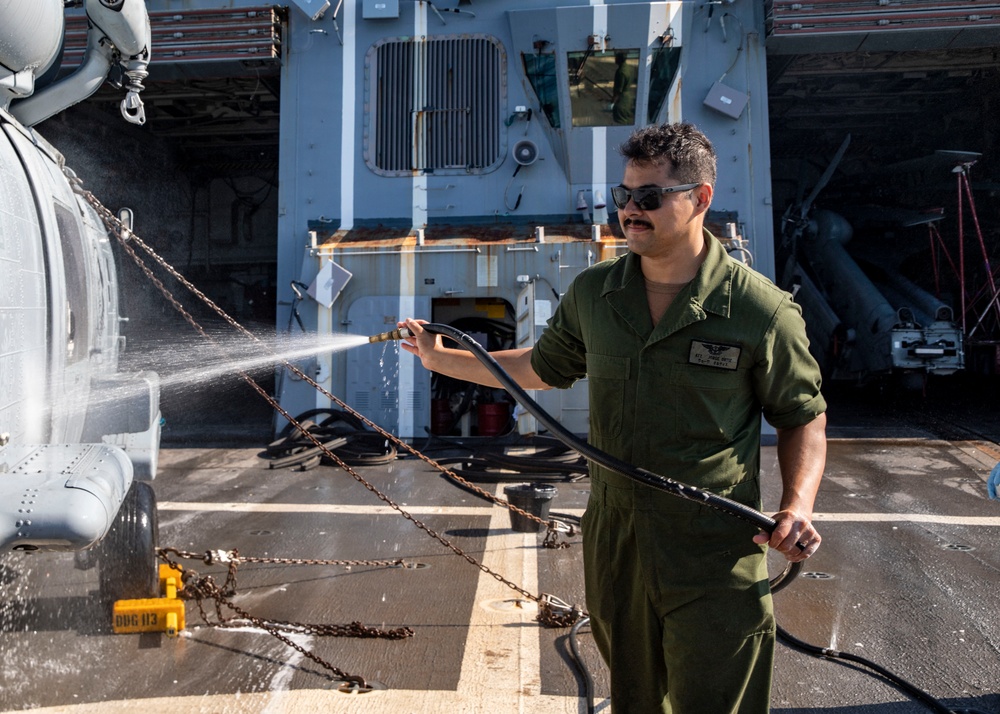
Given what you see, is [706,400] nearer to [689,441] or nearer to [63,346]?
[689,441]

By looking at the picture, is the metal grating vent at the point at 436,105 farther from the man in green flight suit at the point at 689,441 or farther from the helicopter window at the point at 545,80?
the man in green flight suit at the point at 689,441

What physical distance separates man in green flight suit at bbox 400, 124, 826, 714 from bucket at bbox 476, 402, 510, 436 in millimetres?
8159

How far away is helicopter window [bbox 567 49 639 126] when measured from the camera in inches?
431

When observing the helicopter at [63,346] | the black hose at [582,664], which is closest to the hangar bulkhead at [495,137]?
the helicopter at [63,346]

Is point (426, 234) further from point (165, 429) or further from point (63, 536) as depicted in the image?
point (63, 536)

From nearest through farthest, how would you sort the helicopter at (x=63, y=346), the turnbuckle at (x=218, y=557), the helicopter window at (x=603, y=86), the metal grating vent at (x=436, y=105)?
1. the helicopter at (x=63, y=346)
2. the turnbuckle at (x=218, y=557)
3. the helicopter window at (x=603, y=86)
4. the metal grating vent at (x=436, y=105)

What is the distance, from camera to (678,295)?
2461mm

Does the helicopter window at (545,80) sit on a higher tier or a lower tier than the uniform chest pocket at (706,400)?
higher

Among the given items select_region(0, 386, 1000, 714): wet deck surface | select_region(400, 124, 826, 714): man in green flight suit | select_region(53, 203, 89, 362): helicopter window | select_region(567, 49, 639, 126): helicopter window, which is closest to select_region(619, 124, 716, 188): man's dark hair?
select_region(400, 124, 826, 714): man in green flight suit

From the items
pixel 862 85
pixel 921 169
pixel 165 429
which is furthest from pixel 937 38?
pixel 165 429

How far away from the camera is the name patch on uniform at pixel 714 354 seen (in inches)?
93.7

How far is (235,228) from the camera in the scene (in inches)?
726

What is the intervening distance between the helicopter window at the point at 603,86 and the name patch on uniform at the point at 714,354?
30.4ft

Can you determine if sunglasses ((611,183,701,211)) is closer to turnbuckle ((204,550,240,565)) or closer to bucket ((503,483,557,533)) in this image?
turnbuckle ((204,550,240,565))
